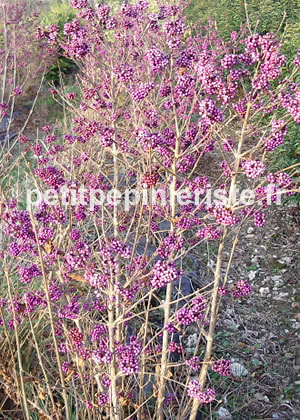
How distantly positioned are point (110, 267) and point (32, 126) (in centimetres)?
752

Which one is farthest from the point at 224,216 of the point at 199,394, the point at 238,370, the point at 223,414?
→ the point at 238,370

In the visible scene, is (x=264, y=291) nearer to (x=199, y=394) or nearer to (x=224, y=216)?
(x=199, y=394)

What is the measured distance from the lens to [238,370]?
3.22 meters

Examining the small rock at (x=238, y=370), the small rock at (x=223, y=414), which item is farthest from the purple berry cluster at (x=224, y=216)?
the small rock at (x=238, y=370)

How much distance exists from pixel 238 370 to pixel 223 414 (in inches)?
16.1

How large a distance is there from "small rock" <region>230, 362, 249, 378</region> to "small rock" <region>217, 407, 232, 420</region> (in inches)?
13.1

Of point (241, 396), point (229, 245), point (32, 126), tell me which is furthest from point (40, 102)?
point (241, 396)

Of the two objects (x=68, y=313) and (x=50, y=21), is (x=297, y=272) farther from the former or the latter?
(x=50, y=21)

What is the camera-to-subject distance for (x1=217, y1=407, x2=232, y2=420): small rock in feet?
9.40

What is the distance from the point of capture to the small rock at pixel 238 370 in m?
3.20

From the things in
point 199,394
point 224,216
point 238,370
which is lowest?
point 238,370

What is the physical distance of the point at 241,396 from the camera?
3.04 meters

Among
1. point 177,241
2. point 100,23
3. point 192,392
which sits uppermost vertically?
point 100,23

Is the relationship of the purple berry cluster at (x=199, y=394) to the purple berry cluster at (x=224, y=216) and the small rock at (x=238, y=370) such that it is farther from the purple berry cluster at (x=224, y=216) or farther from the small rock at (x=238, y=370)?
the small rock at (x=238, y=370)
